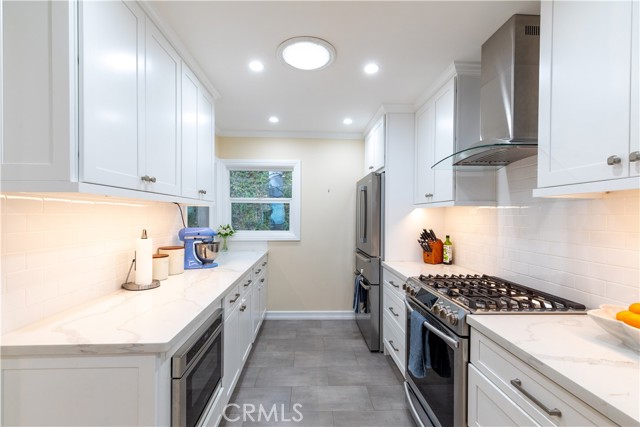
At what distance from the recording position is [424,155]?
2578 mm

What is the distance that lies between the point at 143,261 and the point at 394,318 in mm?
2000

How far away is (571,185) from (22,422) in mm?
2256

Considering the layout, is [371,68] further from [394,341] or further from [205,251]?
[394,341]

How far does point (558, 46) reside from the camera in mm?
1237

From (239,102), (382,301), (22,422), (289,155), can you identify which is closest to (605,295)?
(382,301)

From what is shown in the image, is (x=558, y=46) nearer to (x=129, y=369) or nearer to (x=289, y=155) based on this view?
(x=129, y=369)

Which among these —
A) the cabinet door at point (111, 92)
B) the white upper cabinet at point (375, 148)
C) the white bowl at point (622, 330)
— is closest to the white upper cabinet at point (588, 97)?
the white bowl at point (622, 330)

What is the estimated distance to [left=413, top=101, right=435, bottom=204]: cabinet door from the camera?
2.43m

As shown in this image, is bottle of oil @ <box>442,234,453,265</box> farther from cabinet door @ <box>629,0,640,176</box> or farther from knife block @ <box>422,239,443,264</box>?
cabinet door @ <box>629,0,640,176</box>

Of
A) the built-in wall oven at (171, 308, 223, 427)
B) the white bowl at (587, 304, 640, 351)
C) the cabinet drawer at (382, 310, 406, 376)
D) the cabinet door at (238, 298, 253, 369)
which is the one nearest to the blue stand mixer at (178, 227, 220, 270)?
the cabinet door at (238, 298, 253, 369)

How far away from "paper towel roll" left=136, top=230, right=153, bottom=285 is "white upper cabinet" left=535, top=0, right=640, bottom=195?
7.04 feet

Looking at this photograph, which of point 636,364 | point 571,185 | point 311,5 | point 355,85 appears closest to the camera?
point 636,364

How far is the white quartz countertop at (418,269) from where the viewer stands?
229 cm

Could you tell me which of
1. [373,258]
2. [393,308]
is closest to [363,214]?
[373,258]
